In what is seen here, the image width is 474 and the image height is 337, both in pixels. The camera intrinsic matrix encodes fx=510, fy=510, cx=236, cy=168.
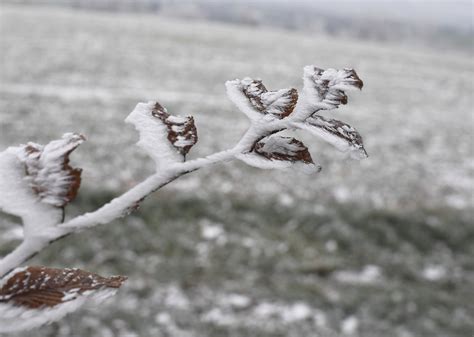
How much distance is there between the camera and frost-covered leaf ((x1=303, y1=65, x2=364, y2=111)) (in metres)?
0.62

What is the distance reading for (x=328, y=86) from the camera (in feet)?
2.11

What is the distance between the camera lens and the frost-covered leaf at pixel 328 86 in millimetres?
623

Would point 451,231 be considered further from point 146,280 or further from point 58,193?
point 58,193

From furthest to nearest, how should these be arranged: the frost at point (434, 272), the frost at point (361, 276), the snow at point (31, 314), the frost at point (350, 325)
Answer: the frost at point (434, 272) → the frost at point (361, 276) → the frost at point (350, 325) → the snow at point (31, 314)

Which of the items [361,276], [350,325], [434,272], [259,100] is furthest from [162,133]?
[434,272]

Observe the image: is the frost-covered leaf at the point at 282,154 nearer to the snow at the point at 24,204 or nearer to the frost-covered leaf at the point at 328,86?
the frost-covered leaf at the point at 328,86

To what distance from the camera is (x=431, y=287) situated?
4.23 meters

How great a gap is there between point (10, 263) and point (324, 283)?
3848mm

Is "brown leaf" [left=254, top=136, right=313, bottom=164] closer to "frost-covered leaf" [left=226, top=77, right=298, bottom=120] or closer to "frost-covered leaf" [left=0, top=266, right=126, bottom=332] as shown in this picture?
"frost-covered leaf" [left=226, top=77, right=298, bottom=120]

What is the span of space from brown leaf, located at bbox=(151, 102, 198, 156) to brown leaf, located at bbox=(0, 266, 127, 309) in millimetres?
174

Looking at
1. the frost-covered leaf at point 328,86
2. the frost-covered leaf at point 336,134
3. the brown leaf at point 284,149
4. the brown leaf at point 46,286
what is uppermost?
the frost-covered leaf at point 328,86

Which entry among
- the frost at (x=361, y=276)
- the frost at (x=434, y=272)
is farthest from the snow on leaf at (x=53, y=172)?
the frost at (x=434, y=272)

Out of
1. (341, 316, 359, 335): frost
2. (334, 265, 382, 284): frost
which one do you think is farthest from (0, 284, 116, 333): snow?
(334, 265, 382, 284): frost

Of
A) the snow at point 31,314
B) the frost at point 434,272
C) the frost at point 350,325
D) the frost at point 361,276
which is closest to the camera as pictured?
the snow at point 31,314
